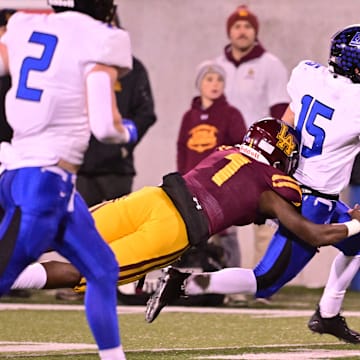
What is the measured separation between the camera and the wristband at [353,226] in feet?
16.5

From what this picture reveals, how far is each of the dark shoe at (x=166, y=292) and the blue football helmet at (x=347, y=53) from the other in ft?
3.32

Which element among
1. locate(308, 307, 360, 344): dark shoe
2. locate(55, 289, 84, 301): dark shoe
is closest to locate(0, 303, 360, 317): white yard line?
locate(55, 289, 84, 301): dark shoe

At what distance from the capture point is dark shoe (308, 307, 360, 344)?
17.8ft

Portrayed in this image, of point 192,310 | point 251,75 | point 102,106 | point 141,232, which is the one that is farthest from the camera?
point 251,75

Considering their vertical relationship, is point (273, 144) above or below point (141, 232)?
above

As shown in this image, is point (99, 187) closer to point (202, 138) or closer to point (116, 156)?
point (116, 156)

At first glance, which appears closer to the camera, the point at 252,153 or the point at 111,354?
the point at 111,354

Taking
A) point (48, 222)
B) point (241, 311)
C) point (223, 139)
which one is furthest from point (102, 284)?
point (223, 139)

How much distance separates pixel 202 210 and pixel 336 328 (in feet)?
3.21

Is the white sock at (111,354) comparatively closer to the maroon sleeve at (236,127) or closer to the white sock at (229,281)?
the white sock at (229,281)

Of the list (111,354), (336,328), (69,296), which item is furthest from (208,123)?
(111,354)

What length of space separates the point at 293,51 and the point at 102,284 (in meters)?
5.32

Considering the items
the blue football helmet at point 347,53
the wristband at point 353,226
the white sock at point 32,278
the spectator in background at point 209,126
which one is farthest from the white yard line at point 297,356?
the spectator in background at point 209,126

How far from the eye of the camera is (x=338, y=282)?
18.0 ft
